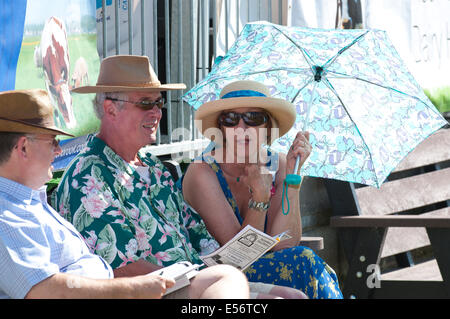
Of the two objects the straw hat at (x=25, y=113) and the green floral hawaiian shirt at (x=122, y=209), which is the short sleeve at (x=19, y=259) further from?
the green floral hawaiian shirt at (x=122, y=209)

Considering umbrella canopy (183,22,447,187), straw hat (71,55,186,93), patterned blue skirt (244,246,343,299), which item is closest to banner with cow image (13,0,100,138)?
straw hat (71,55,186,93)

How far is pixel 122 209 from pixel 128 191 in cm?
12

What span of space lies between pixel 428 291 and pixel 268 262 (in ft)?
5.01

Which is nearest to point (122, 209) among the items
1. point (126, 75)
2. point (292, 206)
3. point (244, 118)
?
point (126, 75)

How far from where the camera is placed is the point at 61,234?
95.0 inches

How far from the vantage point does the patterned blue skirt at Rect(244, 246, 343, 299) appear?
10.5 feet

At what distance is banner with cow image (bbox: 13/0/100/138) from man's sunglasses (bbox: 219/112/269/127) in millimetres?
722

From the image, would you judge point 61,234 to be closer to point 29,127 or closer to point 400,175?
point 29,127

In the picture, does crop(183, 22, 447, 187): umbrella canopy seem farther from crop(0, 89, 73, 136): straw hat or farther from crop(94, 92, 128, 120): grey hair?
crop(0, 89, 73, 136): straw hat

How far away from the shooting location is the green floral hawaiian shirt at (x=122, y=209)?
9.25 feet

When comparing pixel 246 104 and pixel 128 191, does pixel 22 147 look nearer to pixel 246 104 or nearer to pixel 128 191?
pixel 128 191

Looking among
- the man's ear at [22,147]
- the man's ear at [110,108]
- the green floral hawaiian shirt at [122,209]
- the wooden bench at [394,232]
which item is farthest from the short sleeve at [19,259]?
the wooden bench at [394,232]

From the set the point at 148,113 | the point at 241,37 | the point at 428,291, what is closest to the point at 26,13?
the point at 148,113

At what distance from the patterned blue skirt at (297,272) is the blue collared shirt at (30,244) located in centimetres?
102
